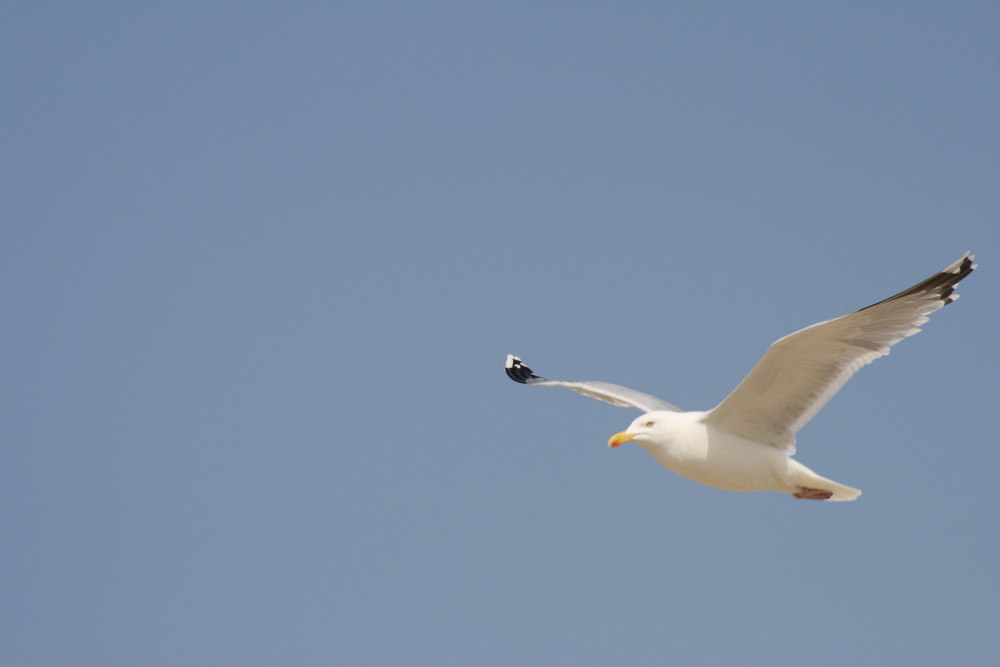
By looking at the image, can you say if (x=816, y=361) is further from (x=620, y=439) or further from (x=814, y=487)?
(x=620, y=439)

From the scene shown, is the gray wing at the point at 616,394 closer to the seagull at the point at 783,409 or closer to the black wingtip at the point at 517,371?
the black wingtip at the point at 517,371

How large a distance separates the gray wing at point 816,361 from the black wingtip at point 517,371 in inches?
144

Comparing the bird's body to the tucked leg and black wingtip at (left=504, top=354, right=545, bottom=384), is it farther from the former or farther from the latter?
black wingtip at (left=504, top=354, right=545, bottom=384)

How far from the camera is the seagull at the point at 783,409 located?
7.79 meters

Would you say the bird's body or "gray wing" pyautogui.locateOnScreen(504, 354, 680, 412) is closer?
the bird's body

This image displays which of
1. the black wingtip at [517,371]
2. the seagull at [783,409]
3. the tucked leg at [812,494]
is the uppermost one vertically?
the black wingtip at [517,371]

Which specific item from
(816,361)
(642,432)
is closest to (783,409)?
(816,361)

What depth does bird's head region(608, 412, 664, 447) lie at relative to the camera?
820cm

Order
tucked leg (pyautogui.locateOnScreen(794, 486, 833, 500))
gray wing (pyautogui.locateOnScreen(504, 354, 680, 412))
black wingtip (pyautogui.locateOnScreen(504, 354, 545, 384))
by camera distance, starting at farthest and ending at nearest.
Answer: black wingtip (pyautogui.locateOnScreen(504, 354, 545, 384)) < gray wing (pyautogui.locateOnScreen(504, 354, 680, 412)) < tucked leg (pyautogui.locateOnScreen(794, 486, 833, 500))

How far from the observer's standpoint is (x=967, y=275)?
7.74 meters

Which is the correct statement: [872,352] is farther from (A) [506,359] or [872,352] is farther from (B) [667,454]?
(A) [506,359]

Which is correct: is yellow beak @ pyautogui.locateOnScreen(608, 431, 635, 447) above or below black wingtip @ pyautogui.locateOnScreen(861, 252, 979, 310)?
below

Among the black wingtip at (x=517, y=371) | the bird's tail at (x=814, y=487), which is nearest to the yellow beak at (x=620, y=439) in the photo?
the bird's tail at (x=814, y=487)

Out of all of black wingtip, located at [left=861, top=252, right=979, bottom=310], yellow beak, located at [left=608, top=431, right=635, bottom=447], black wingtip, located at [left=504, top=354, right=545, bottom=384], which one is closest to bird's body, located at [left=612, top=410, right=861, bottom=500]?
yellow beak, located at [left=608, top=431, right=635, bottom=447]
